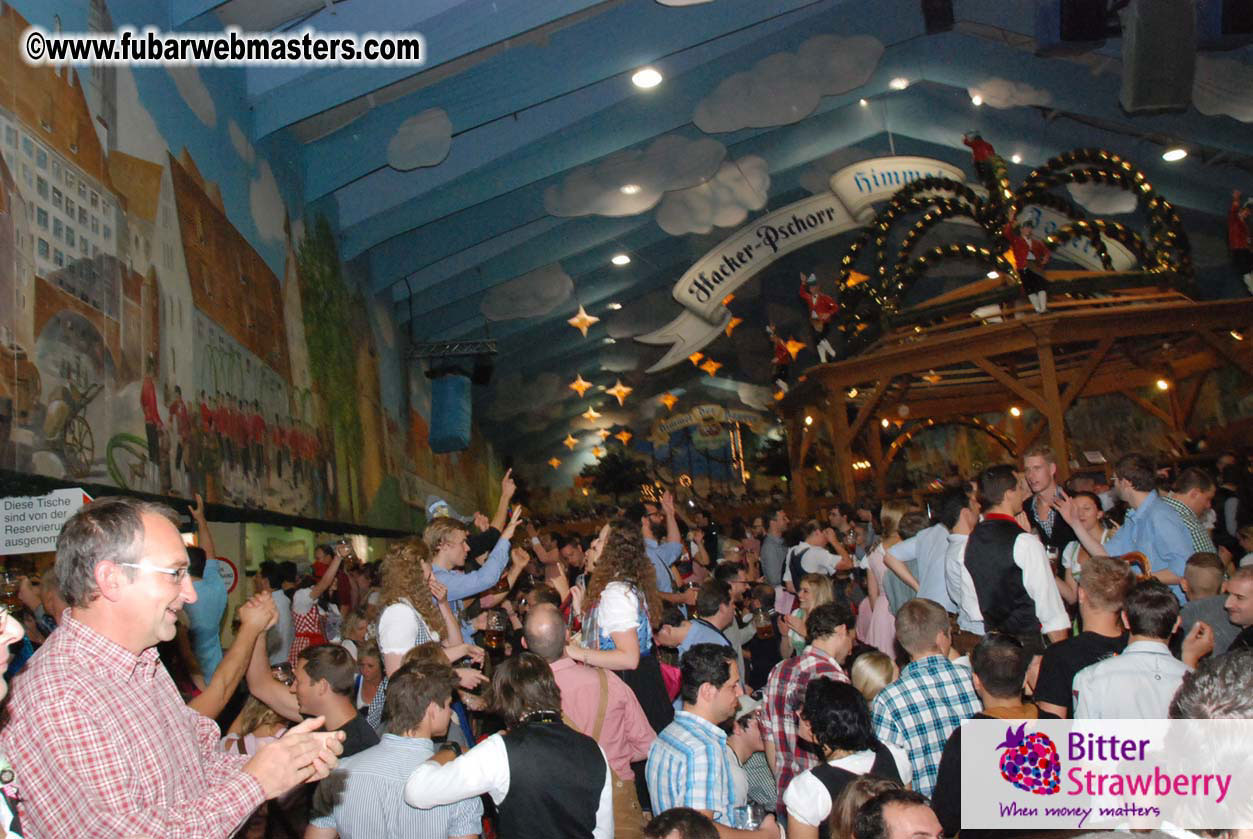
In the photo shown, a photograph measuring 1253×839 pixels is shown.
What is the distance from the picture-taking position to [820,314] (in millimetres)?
16031

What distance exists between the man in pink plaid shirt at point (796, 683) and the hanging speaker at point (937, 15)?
9901 mm

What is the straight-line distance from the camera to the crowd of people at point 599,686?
2080mm

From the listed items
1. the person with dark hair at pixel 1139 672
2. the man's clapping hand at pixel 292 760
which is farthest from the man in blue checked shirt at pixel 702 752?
the man's clapping hand at pixel 292 760

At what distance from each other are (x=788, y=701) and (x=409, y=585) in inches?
74.9

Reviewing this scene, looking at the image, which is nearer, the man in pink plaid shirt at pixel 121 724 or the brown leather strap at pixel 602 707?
the man in pink plaid shirt at pixel 121 724

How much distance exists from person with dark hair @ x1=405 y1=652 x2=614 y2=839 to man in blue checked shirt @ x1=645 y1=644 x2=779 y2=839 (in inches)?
12.5

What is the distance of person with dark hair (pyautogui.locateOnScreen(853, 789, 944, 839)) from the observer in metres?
2.53

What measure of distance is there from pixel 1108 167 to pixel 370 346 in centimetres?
961

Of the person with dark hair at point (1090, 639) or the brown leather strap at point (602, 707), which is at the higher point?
the person with dark hair at point (1090, 639)

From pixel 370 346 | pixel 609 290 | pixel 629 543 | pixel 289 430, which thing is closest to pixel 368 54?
pixel 289 430

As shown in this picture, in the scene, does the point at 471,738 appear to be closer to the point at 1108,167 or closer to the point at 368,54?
the point at 368,54

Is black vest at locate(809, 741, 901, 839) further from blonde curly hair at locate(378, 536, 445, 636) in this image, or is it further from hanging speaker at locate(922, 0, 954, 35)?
hanging speaker at locate(922, 0, 954, 35)

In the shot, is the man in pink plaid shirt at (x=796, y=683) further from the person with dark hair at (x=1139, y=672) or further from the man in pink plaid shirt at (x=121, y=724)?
the man in pink plaid shirt at (x=121, y=724)

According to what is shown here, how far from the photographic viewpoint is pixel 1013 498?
514cm
